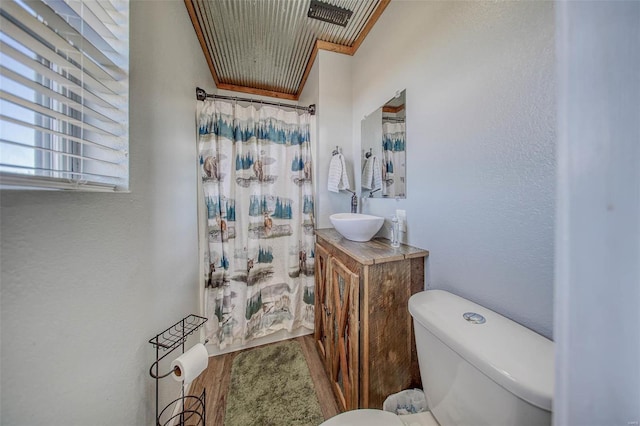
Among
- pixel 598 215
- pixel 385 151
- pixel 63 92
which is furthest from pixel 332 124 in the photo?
pixel 598 215

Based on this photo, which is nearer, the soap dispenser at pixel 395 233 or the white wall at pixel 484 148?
the white wall at pixel 484 148

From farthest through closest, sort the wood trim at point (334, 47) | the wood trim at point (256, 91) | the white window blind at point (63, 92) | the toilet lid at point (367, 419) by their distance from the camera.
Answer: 1. the wood trim at point (256, 91)
2. the wood trim at point (334, 47)
3. the toilet lid at point (367, 419)
4. the white window blind at point (63, 92)

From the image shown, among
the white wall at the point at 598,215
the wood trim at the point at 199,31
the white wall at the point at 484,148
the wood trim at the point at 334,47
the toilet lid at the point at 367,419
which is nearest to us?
the white wall at the point at 598,215

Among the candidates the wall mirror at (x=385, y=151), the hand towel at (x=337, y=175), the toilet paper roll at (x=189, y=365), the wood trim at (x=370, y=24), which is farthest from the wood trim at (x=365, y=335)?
the wood trim at (x=370, y=24)

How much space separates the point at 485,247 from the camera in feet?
2.60

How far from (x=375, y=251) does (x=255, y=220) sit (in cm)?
109

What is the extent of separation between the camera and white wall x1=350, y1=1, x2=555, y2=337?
2.06 feet

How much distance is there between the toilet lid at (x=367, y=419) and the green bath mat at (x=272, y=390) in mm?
538

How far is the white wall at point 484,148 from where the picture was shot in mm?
628

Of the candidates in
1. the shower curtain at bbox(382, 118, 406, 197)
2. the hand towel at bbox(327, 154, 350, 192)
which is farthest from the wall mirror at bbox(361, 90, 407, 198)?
the hand towel at bbox(327, 154, 350, 192)

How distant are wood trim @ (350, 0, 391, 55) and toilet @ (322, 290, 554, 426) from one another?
6.15 ft

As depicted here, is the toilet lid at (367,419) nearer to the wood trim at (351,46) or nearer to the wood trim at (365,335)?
the wood trim at (365,335)

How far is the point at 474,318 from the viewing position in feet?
2.19

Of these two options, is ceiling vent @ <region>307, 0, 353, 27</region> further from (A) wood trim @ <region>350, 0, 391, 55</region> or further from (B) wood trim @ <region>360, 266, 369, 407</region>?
(B) wood trim @ <region>360, 266, 369, 407</region>
